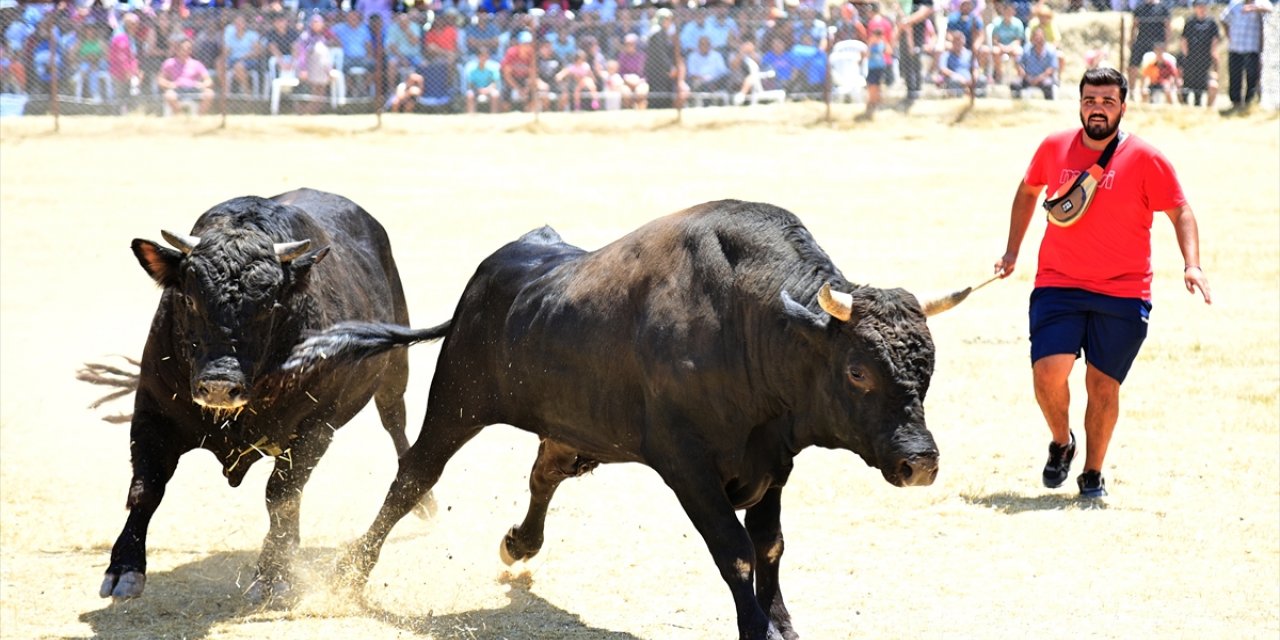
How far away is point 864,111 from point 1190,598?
15647 mm

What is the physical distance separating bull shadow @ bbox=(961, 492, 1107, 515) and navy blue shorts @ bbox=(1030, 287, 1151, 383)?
2.34ft

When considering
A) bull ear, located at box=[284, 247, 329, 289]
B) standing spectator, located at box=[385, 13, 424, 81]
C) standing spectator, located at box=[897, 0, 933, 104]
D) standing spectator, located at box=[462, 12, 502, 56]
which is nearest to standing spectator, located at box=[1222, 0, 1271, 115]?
standing spectator, located at box=[897, 0, 933, 104]

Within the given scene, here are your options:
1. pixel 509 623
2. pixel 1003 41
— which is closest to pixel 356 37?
pixel 1003 41

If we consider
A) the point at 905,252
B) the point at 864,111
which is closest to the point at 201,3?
the point at 864,111

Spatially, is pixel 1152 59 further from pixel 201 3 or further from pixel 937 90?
pixel 201 3

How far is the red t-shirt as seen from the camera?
26.3 feet

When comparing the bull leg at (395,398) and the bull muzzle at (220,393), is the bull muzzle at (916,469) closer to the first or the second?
the bull muzzle at (220,393)

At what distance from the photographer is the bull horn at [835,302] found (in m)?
5.30

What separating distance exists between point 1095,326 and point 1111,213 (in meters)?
0.61

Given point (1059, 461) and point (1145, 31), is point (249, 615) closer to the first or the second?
point (1059, 461)

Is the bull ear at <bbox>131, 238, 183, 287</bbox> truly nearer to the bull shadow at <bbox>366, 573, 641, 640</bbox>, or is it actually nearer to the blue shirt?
the bull shadow at <bbox>366, 573, 641, 640</bbox>

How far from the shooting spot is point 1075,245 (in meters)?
8.16

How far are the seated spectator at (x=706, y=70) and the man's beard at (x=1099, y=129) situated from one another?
13.6 m

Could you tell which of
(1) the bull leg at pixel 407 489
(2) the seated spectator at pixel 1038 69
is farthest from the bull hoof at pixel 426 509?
(2) the seated spectator at pixel 1038 69
